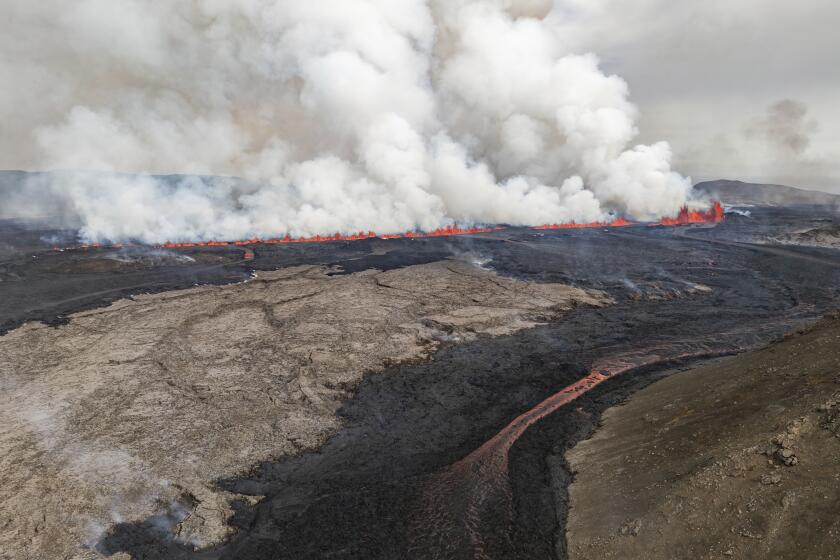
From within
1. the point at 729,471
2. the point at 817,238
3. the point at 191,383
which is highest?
the point at 817,238

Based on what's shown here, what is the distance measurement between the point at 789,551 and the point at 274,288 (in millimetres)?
19492

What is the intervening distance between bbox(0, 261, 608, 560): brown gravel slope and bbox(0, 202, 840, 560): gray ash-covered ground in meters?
0.55

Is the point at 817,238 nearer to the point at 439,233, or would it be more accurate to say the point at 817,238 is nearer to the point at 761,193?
the point at 439,233

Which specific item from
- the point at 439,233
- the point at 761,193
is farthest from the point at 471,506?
the point at 761,193

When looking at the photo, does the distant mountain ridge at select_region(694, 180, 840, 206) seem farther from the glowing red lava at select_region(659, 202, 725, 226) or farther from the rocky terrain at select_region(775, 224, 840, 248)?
the rocky terrain at select_region(775, 224, 840, 248)

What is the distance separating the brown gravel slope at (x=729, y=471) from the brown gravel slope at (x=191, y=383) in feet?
17.8

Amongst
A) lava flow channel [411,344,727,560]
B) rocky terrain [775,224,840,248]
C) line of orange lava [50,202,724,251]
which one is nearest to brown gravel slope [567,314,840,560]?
lava flow channel [411,344,727,560]

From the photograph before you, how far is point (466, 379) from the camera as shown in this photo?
1270 centimetres

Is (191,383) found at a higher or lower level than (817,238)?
lower

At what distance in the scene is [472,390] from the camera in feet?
39.6

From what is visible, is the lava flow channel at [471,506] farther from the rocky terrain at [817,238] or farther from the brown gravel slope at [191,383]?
the rocky terrain at [817,238]

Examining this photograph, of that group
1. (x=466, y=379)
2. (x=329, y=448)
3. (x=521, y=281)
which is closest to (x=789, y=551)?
(x=329, y=448)

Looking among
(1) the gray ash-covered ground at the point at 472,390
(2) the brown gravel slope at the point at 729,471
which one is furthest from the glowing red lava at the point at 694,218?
(2) the brown gravel slope at the point at 729,471

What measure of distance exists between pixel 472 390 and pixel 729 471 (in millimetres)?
6470
